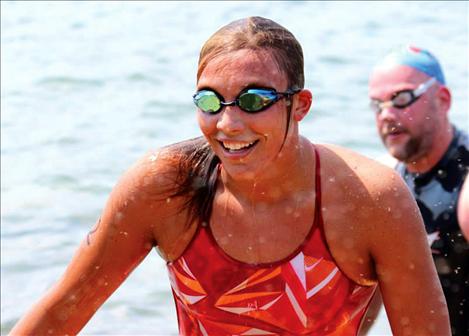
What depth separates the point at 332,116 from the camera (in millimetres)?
11344

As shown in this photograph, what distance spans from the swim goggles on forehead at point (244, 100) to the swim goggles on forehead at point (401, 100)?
2.48 metres

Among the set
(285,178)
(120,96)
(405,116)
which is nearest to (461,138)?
(405,116)

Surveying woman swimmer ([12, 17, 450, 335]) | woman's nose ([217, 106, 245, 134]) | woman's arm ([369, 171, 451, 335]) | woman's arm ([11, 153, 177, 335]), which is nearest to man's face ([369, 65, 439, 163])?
woman swimmer ([12, 17, 450, 335])

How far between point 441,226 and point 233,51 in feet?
7.15

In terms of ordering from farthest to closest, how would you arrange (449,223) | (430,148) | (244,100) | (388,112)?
(388,112), (430,148), (449,223), (244,100)

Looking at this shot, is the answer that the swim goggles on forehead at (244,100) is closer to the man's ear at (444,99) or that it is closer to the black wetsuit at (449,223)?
the black wetsuit at (449,223)

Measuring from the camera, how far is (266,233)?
3986 millimetres

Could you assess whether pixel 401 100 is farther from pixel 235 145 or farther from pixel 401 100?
pixel 235 145

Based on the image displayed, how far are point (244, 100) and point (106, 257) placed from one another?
0.73 meters

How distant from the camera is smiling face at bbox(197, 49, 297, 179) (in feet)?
12.1

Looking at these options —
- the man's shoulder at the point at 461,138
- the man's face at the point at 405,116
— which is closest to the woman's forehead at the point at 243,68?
the man's face at the point at 405,116

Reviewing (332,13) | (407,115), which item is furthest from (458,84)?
(407,115)

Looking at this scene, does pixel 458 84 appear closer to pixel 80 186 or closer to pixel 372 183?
pixel 80 186

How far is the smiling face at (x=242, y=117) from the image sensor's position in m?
3.69
